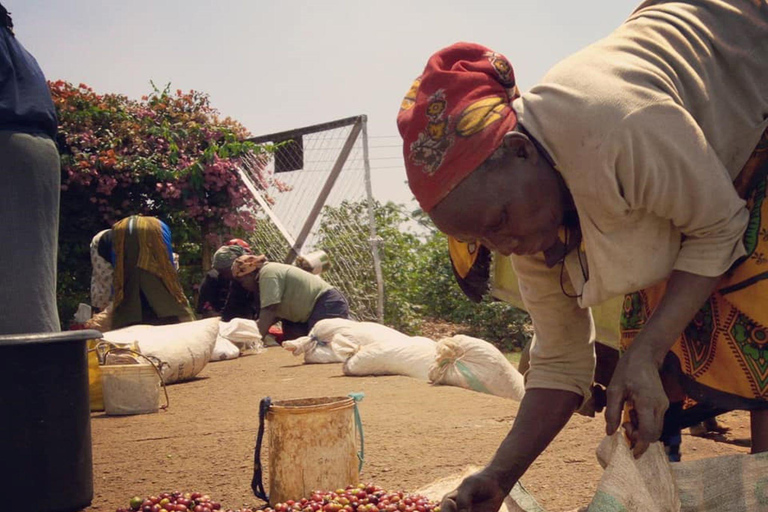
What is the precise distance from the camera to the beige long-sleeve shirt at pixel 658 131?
5.02ft

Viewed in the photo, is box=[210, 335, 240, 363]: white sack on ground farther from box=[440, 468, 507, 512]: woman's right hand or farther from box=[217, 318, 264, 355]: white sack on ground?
box=[440, 468, 507, 512]: woman's right hand

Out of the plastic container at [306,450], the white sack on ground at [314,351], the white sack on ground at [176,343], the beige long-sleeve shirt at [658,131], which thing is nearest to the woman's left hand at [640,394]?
the beige long-sleeve shirt at [658,131]

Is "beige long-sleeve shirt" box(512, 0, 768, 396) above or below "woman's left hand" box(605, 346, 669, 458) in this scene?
above

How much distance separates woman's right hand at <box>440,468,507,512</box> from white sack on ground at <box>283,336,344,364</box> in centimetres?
491

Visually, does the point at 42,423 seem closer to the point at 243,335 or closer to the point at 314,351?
the point at 314,351

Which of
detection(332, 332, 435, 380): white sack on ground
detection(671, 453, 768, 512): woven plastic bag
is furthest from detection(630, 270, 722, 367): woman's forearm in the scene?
detection(332, 332, 435, 380): white sack on ground

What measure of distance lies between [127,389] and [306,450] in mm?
2238

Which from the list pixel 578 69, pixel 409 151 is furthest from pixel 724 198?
pixel 409 151

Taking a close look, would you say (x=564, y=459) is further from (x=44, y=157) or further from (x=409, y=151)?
(x=44, y=157)

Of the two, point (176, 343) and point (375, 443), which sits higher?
point (176, 343)

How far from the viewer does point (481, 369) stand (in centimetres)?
521

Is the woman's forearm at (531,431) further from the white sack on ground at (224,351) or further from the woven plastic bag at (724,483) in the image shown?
the white sack on ground at (224,351)

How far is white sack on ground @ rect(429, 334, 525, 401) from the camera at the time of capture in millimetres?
5176

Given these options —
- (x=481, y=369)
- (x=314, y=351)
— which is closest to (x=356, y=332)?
(x=314, y=351)
